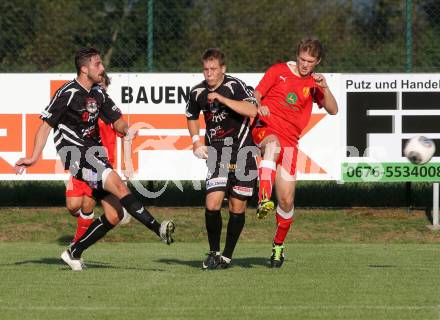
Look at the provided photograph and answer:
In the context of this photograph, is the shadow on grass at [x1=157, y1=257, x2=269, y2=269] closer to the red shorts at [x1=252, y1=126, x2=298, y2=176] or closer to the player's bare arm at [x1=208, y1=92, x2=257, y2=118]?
the red shorts at [x1=252, y1=126, x2=298, y2=176]

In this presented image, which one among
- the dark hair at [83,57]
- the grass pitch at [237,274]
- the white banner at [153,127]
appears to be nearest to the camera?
the grass pitch at [237,274]

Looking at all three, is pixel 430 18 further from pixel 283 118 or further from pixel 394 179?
pixel 283 118

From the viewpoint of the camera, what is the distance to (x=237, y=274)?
33.4ft

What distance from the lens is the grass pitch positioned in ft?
26.3

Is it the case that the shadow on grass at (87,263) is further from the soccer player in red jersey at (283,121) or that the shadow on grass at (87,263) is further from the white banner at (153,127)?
the white banner at (153,127)

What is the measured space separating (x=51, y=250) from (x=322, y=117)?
4452mm

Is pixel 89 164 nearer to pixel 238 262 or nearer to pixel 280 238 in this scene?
pixel 280 238

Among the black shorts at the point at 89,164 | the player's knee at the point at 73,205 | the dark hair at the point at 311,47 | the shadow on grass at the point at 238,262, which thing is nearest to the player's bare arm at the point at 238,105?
the dark hair at the point at 311,47

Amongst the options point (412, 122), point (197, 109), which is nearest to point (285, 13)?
point (412, 122)

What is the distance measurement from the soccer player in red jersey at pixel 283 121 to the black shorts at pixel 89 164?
1.60 meters

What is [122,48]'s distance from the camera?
17.1 meters

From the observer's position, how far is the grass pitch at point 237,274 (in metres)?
8.01

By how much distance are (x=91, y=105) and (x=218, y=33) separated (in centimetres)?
893

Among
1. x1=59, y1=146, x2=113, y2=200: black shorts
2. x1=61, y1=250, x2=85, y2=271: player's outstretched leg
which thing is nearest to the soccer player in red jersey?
x1=59, y1=146, x2=113, y2=200: black shorts
